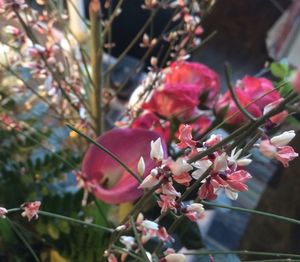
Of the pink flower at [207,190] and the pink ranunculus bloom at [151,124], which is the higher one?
the pink flower at [207,190]

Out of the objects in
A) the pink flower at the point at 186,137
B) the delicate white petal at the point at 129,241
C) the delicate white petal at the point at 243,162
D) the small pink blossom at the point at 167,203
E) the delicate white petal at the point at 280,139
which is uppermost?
the pink flower at the point at 186,137

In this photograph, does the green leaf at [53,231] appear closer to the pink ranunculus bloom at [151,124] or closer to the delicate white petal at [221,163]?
the pink ranunculus bloom at [151,124]

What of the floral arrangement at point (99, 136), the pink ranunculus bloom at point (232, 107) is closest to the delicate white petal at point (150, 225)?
the floral arrangement at point (99, 136)

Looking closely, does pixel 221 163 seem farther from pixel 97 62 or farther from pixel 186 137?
pixel 97 62

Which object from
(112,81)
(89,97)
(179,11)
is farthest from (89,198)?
(112,81)

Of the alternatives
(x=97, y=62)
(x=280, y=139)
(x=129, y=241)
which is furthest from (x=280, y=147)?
(x=97, y=62)
